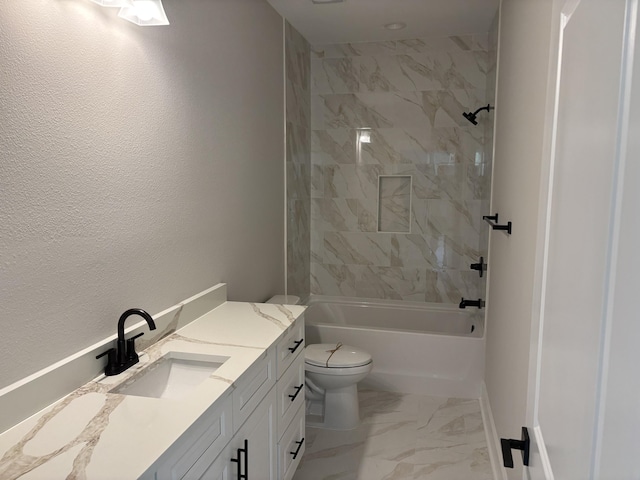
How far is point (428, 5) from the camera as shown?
9.92 ft

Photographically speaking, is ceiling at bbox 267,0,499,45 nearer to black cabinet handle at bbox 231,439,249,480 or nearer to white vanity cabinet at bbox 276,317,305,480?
white vanity cabinet at bbox 276,317,305,480

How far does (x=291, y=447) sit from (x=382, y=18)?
2.78m

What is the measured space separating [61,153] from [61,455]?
2.70ft

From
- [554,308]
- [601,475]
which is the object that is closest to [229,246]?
[554,308]

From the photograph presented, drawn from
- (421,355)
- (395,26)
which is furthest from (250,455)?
(395,26)

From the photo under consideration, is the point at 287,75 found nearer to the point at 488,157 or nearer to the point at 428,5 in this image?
the point at 428,5

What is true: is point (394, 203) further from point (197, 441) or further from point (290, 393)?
point (197, 441)

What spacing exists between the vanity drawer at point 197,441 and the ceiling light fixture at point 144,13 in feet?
4.13

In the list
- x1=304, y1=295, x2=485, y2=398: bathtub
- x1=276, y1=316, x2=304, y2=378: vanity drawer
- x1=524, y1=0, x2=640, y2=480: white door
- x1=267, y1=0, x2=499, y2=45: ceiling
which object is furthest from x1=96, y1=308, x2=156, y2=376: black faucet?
x1=267, y1=0, x2=499, y2=45: ceiling

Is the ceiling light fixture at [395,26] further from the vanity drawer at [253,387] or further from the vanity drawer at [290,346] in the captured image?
the vanity drawer at [253,387]

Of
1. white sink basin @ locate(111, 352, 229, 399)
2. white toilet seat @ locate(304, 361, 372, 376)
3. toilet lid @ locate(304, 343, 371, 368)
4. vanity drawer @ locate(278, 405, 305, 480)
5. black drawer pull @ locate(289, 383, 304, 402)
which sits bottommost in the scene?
vanity drawer @ locate(278, 405, 305, 480)

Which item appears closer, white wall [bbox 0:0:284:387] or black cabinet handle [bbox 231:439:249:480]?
white wall [bbox 0:0:284:387]

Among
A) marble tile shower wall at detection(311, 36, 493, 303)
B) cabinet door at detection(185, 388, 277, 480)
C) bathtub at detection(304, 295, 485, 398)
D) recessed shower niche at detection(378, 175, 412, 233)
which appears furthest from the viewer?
recessed shower niche at detection(378, 175, 412, 233)

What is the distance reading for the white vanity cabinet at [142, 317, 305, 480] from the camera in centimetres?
124
